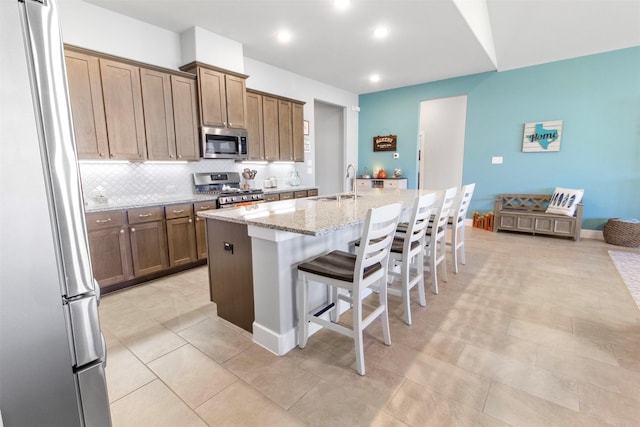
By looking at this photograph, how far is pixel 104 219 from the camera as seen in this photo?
2.82 m

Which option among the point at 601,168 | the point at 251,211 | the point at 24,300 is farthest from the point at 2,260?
the point at 601,168

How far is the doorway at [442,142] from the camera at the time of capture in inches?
291

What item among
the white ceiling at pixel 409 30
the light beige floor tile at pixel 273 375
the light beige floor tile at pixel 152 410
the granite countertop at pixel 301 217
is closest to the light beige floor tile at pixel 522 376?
the light beige floor tile at pixel 273 375

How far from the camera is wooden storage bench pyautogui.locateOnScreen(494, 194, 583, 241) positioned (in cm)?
463

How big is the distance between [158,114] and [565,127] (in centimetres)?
596

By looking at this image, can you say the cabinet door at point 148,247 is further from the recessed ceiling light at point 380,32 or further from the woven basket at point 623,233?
the woven basket at point 623,233

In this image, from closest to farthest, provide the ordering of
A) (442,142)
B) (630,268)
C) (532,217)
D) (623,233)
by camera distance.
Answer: (630,268)
(623,233)
(532,217)
(442,142)

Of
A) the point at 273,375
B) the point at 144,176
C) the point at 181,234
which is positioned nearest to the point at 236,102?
the point at 144,176

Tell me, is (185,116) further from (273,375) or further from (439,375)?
(439,375)

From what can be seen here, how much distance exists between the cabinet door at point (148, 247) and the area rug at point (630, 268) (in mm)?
4476

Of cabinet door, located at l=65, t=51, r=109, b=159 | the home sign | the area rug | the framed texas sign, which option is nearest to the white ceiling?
cabinet door, located at l=65, t=51, r=109, b=159

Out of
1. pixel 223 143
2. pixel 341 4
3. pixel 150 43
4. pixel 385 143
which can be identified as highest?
pixel 341 4

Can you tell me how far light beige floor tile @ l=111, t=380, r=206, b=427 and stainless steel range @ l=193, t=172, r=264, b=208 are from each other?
234 cm

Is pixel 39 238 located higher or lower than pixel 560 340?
higher
